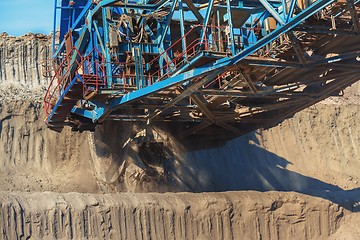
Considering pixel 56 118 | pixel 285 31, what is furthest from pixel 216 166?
pixel 285 31

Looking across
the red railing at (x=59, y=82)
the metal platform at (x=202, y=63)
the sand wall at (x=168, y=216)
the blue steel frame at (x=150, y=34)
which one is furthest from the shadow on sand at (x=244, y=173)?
the blue steel frame at (x=150, y=34)

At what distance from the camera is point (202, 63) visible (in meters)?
20.1

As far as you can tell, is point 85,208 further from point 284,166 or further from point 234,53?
point 284,166

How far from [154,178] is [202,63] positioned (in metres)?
6.43

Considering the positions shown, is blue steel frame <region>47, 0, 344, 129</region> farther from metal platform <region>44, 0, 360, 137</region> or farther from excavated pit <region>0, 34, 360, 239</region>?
excavated pit <region>0, 34, 360, 239</region>

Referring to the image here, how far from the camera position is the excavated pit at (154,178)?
2100cm

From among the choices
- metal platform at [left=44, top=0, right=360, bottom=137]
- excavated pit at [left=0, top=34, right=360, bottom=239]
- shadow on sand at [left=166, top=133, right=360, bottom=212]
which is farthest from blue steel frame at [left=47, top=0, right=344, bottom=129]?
shadow on sand at [left=166, top=133, right=360, bottom=212]

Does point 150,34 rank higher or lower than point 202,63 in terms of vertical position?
higher

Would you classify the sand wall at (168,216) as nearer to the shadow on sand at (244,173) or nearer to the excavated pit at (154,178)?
the excavated pit at (154,178)

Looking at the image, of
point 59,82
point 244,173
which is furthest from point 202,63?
point 244,173

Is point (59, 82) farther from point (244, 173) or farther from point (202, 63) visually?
point (244, 173)

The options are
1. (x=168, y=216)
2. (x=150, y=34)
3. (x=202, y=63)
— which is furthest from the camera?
(x=150, y=34)

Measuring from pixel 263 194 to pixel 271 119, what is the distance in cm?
222

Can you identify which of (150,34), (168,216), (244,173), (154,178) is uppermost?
(150,34)
